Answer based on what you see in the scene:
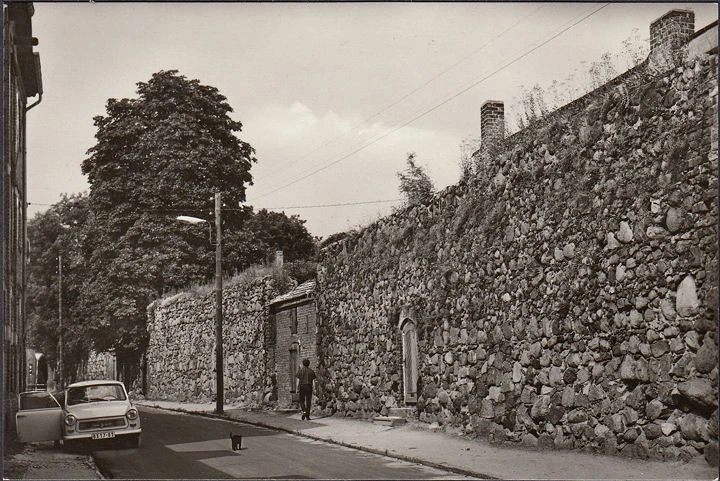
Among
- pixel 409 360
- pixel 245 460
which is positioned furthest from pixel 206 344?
pixel 245 460

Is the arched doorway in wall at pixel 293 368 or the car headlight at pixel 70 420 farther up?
the arched doorway in wall at pixel 293 368

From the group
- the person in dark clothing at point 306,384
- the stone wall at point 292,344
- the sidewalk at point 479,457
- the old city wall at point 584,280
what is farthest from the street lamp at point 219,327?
the old city wall at point 584,280

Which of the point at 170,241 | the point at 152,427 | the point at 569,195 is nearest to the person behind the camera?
the point at 569,195

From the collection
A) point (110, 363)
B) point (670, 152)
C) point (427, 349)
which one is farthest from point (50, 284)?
point (670, 152)

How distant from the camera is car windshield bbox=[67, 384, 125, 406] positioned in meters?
17.2

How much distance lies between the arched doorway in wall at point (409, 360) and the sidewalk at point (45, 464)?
6918 mm

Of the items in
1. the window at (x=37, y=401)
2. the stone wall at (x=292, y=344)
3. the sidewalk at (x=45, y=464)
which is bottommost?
the sidewalk at (x=45, y=464)

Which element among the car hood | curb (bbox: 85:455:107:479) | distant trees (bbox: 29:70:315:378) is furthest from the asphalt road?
distant trees (bbox: 29:70:315:378)

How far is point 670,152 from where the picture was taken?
36.9ft

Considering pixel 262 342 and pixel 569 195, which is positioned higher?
pixel 569 195

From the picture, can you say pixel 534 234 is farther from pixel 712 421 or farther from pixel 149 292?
pixel 149 292

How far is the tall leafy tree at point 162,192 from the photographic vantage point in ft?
96.5

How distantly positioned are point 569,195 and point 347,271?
32.8ft

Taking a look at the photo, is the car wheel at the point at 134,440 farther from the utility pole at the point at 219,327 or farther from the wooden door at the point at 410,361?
the utility pole at the point at 219,327
